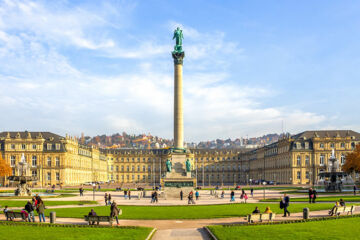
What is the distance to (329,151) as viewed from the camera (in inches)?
5595

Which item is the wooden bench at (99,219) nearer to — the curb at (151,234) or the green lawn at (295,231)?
the curb at (151,234)

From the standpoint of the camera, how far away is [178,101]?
75.1m

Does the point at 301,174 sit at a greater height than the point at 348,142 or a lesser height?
lesser

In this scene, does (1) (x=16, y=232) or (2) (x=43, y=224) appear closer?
(1) (x=16, y=232)

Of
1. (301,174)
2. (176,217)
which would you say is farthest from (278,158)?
(176,217)

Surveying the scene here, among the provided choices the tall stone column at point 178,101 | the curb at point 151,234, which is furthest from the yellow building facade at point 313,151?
the curb at point 151,234

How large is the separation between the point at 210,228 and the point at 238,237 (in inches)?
170

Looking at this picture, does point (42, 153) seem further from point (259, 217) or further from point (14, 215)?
point (259, 217)

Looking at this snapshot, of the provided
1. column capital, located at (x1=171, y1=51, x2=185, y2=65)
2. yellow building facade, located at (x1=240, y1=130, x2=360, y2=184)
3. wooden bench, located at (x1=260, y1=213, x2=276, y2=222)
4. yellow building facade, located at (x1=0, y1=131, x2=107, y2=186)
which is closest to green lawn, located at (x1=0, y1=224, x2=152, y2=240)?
wooden bench, located at (x1=260, y1=213, x2=276, y2=222)

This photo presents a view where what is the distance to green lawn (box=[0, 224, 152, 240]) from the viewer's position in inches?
1012

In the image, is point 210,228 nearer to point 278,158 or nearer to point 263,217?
point 263,217

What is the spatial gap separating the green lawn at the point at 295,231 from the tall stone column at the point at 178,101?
44455 mm

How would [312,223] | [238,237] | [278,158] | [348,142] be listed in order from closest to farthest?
[238,237] → [312,223] → [348,142] → [278,158]

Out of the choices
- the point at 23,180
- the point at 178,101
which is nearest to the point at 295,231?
the point at 178,101
